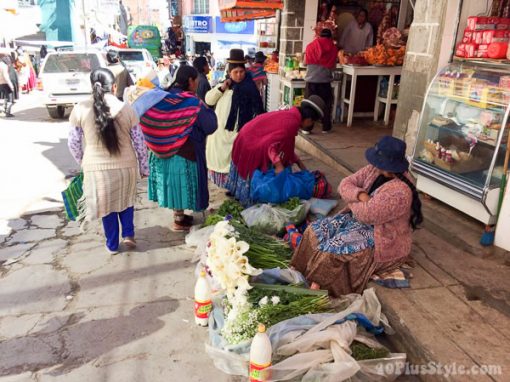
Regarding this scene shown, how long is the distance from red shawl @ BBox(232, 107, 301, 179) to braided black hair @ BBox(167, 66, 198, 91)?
0.85 metres

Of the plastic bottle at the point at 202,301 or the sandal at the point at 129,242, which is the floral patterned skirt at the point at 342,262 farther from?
the sandal at the point at 129,242

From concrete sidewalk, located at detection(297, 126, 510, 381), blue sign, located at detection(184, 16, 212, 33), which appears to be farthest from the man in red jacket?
blue sign, located at detection(184, 16, 212, 33)

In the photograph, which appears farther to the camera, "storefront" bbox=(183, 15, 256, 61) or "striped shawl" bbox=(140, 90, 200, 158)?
"storefront" bbox=(183, 15, 256, 61)

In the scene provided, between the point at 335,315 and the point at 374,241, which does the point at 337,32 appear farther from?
the point at 335,315

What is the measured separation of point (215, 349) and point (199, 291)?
1.59ft

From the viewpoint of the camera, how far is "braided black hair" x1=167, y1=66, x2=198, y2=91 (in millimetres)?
4379

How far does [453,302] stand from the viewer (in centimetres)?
309

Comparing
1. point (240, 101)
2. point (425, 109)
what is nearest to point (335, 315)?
point (425, 109)

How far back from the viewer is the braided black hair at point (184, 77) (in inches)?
172

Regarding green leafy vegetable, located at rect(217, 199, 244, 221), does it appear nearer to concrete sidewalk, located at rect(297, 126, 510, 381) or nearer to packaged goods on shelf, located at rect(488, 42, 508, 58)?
concrete sidewalk, located at rect(297, 126, 510, 381)

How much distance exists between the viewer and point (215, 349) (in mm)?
2785

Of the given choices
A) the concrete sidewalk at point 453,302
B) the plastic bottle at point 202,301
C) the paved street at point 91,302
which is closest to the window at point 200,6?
the paved street at point 91,302

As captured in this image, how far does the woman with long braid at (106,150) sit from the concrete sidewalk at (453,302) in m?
2.57

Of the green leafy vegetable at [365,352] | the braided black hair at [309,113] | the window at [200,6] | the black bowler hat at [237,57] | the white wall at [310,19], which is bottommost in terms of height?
the green leafy vegetable at [365,352]
